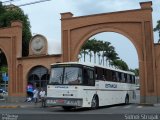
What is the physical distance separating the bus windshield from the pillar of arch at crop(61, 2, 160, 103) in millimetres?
10254

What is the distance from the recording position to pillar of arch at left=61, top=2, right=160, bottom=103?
3331 cm

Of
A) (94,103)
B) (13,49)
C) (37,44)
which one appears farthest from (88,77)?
(13,49)

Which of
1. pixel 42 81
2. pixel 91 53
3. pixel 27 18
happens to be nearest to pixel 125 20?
pixel 42 81

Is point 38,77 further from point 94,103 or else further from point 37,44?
point 94,103

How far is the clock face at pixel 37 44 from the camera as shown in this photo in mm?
39250

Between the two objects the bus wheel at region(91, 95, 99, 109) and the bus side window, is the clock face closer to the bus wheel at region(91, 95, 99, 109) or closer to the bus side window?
the bus wheel at region(91, 95, 99, 109)

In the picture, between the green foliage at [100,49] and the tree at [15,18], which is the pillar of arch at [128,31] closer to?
the tree at [15,18]

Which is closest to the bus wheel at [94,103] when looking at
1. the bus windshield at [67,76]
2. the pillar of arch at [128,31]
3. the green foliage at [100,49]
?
the bus windshield at [67,76]

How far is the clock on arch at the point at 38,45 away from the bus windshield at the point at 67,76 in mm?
13817

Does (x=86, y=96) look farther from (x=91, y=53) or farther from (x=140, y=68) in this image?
(x=91, y=53)

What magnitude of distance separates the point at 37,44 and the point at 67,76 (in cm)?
1514

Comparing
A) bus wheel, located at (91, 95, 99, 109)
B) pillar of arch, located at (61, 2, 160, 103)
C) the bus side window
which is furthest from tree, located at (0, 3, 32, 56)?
the bus side window

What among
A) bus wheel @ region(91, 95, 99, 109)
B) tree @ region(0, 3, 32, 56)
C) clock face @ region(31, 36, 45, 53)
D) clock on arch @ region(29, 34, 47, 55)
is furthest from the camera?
tree @ region(0, 3, 32, 56)

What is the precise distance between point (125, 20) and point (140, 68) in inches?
183
